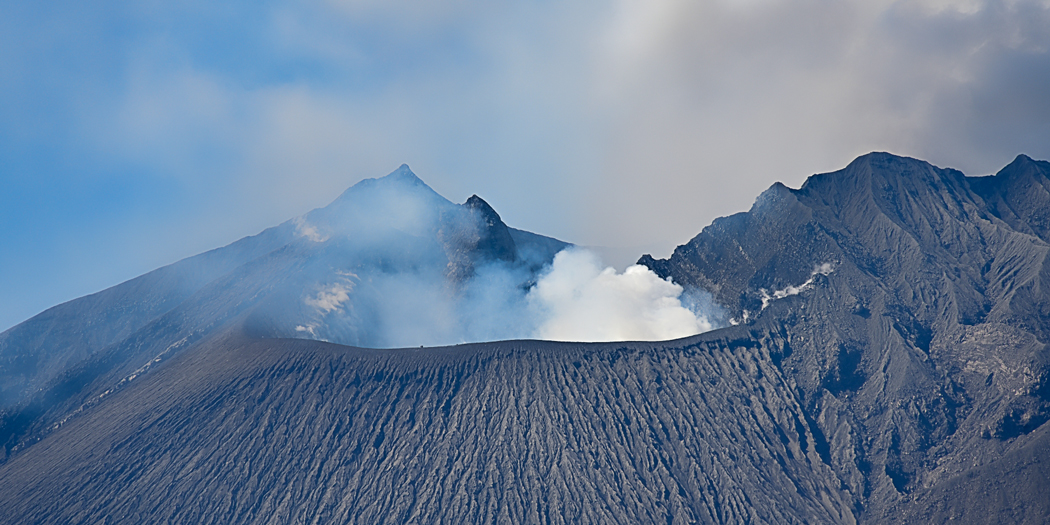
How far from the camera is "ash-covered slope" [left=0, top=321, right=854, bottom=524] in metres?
83.8

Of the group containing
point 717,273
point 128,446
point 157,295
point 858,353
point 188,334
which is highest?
point 157,295

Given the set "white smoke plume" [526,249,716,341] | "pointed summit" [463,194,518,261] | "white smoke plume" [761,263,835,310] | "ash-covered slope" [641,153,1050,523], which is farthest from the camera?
"pointed summit" [463,194,518,261]

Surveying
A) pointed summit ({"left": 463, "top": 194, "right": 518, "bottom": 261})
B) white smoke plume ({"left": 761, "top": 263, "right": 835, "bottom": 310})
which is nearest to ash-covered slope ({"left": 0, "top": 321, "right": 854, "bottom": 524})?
white smoke plume ({"left": 761, "top": 263, "right": 835, "bottom": 310})

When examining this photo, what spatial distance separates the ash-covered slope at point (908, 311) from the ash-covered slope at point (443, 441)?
601cm

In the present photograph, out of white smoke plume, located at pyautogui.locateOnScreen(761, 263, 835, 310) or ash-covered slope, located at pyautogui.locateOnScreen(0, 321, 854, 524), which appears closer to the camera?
ash-covered slope, located at pyautogui.locateOnScreen(0, 321, 854, 524)

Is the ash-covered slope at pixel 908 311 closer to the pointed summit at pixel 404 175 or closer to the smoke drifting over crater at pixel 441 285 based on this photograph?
the smoke drifting over crater at pixel 441 285

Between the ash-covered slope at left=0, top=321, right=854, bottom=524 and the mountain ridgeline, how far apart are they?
9.5 inches

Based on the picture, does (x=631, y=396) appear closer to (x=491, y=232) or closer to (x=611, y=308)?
(x=611, y=308)

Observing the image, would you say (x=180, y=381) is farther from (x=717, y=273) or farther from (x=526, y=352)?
(x=717, y=273)

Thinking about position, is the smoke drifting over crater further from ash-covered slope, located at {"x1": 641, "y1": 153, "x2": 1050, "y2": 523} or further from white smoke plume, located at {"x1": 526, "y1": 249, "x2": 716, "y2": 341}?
ash-covered slope, located at {"x1": 641, "y1": 153, "x2": 1050, "y2": 523}

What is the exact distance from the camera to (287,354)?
9831 centimetres

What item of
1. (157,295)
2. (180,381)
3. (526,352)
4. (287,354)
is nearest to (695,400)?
(526,352)

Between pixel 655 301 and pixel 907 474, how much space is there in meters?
44.4

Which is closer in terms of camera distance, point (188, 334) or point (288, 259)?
point (188, 334)
